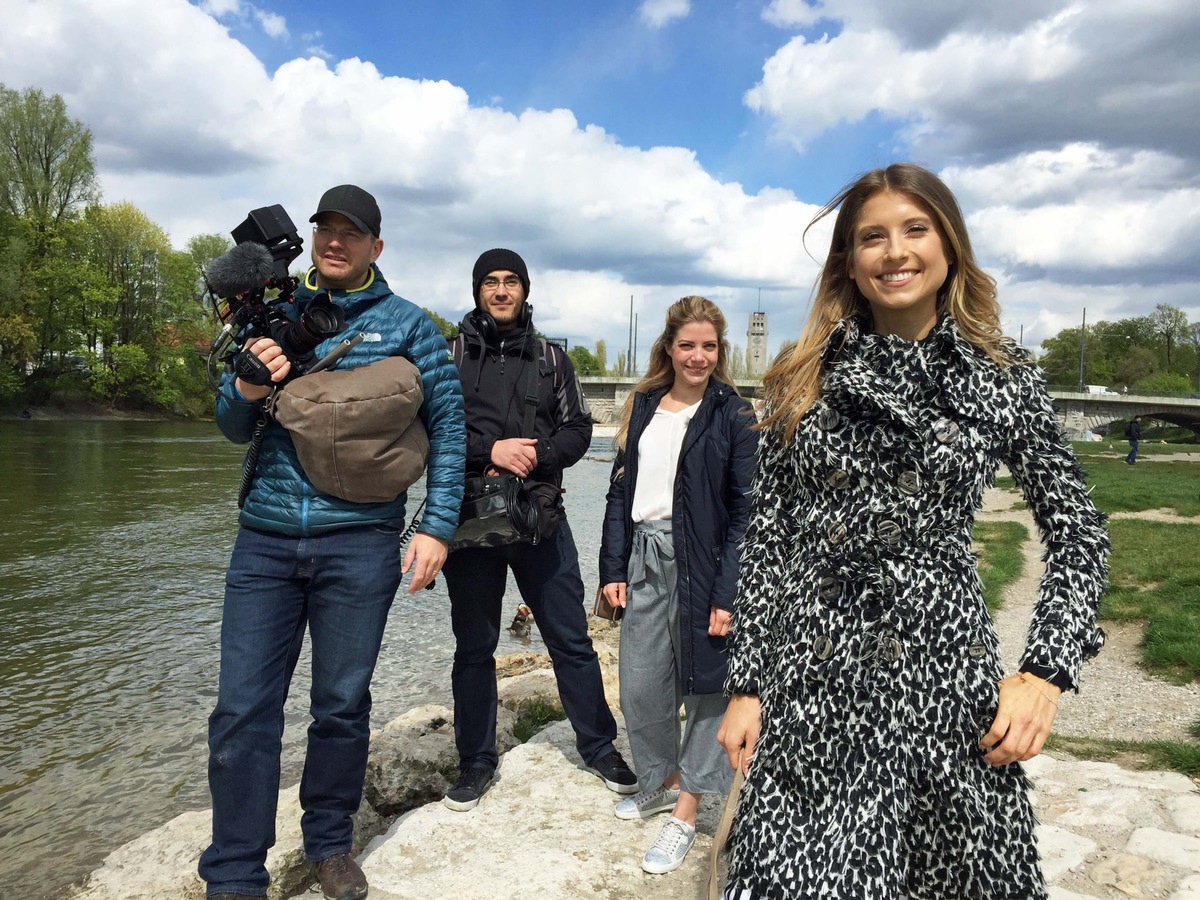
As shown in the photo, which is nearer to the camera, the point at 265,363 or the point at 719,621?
the point at 265,363

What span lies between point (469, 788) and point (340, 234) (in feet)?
7.59

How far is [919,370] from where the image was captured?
1897 millimetres

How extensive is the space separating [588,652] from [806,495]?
2308 mm

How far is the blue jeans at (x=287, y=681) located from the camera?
2832 mm

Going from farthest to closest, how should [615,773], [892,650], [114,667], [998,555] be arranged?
1. [998,555]
2. [114,667]
3. [615,773]
4. [892,650]

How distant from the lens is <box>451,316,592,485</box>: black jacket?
12.7ft

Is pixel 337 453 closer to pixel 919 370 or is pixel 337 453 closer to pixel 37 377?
pixel 919 370

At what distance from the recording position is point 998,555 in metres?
11.3

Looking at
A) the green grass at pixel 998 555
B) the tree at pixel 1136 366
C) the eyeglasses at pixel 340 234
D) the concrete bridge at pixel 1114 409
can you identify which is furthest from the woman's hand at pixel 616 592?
the tree at pixel 1136 366

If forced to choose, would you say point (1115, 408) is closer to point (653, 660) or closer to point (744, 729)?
point (653, 660)

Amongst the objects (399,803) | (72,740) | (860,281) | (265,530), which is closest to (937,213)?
(860,281)

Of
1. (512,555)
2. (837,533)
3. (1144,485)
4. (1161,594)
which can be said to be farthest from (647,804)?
(1144,485)

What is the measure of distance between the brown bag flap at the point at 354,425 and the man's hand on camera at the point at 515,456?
0.69 m

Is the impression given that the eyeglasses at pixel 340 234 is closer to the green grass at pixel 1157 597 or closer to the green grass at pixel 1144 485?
the green grass at pixel 1157 597
